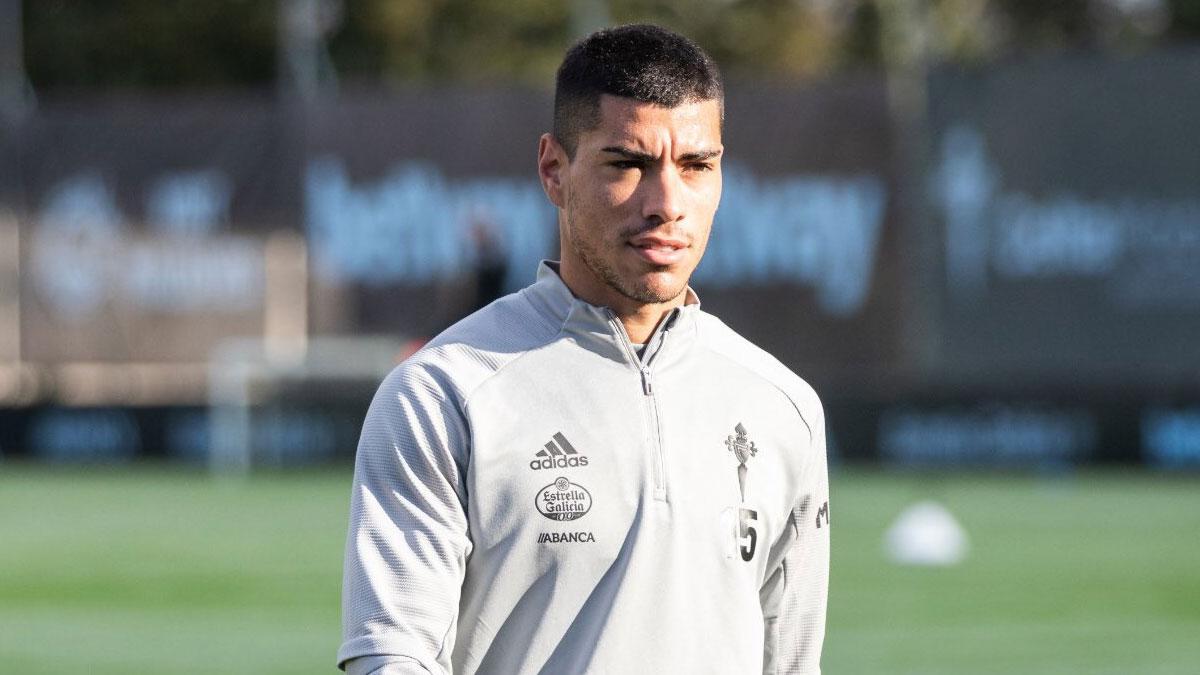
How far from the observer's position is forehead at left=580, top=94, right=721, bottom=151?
3588 mm

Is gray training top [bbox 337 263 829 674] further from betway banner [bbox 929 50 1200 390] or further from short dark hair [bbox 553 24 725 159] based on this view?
betway banner [bbox 929 50 1200 390]

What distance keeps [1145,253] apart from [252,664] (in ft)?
39.1

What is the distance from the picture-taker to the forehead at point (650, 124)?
3.59m

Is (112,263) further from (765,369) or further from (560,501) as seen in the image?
(560,501)

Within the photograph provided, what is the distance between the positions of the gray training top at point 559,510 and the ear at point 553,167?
0.19 meters

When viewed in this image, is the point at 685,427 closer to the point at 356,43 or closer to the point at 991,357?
the point at 991,357

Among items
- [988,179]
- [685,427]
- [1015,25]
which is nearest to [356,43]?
[1015,25]

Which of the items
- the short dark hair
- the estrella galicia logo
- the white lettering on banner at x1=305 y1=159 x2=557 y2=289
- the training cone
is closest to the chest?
the estrella galicia logo

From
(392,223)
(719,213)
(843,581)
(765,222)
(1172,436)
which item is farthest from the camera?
(392,223)

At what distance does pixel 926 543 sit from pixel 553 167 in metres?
11.4

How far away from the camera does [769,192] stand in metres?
22.7

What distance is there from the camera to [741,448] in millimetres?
3695

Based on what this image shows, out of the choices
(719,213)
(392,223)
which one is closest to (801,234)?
(719,213)

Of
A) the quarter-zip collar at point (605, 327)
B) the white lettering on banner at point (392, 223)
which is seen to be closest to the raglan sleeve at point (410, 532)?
the quarter-zip collar at point (605, 327)
